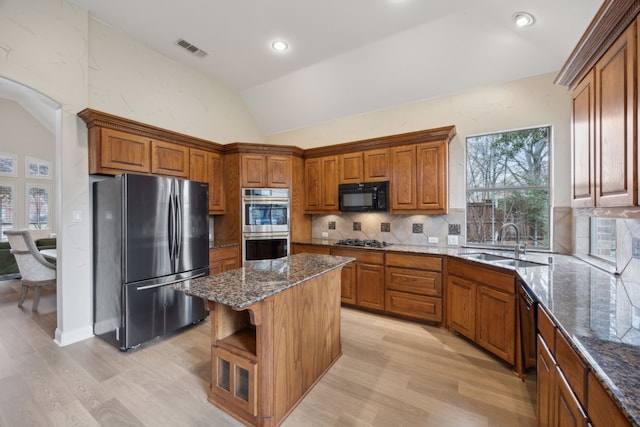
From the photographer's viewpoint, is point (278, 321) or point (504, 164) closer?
point (278, 321)

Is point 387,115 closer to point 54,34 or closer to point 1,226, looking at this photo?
point 54,34

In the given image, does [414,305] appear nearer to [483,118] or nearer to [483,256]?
[483,256]

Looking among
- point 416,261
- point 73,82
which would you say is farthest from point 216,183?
point 416,261

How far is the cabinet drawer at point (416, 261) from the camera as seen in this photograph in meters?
3.11

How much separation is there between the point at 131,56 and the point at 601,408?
4.97m

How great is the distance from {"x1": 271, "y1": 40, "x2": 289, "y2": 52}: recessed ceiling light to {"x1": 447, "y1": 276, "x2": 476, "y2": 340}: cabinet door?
11.7 feet

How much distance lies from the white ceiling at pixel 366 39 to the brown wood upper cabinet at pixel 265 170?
133cm

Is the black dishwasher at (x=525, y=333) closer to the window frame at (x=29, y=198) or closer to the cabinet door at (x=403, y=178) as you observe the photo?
the cabinet door at (x=403, y=178)

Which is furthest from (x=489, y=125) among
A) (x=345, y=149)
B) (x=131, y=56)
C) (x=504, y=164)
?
(x=131, y=56)

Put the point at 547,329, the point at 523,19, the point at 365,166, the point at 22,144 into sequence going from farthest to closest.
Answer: the point at 22,144 < the point at 365,166 < the point at 523,19 < the point at 547,329

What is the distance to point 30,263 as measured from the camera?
12.2ft

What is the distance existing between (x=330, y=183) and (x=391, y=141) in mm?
1150

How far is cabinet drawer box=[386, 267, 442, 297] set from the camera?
311cm

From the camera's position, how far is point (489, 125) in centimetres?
338
